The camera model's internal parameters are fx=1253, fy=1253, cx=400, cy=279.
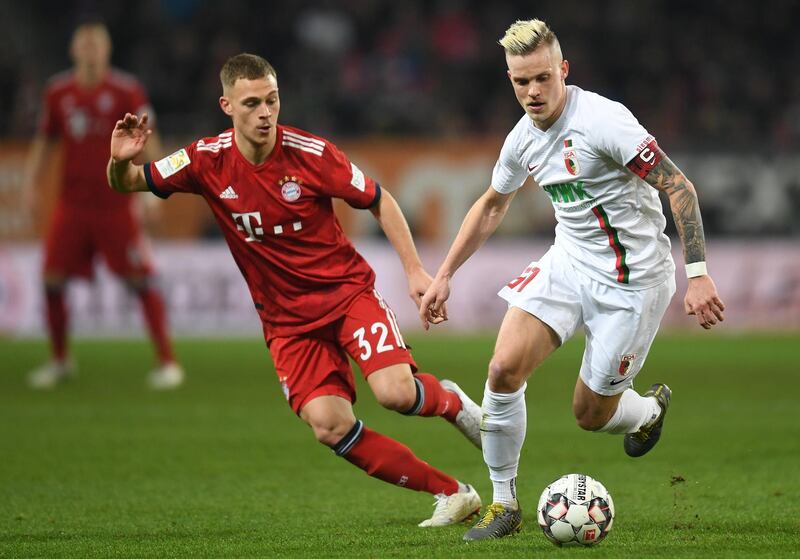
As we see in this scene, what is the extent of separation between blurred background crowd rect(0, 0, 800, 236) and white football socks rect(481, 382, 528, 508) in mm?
11864

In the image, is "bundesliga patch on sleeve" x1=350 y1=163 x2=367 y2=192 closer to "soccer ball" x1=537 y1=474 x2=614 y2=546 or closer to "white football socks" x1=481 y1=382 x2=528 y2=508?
"white football socks" x1=481 y1=382 x2=528 y2=508

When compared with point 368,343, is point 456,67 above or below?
above

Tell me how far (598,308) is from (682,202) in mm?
738

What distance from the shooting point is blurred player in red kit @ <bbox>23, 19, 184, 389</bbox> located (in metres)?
10.8

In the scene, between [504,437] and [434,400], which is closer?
[504,437]

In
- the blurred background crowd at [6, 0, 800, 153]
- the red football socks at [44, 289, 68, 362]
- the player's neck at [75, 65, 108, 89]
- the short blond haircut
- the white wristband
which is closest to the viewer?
the white wristband

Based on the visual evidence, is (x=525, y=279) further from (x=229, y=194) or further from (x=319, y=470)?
(x=319, y=470)

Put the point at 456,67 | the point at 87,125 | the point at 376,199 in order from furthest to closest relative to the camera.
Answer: the point at 456,67
the point at 87,125
the point at 376,199

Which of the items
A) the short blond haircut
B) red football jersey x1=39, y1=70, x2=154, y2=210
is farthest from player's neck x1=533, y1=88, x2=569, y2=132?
red football jersey x1=39, y1=70, x2=154, y2=210

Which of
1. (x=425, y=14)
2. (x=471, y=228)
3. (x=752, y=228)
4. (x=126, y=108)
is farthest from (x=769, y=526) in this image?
(x=425, y=14)

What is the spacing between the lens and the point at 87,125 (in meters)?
10.9

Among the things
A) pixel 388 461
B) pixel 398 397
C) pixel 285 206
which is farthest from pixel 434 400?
pixel 285 206

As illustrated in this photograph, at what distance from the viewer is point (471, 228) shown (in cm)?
573

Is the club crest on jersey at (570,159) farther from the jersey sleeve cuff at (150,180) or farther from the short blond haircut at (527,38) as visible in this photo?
the jersey sleeve cuff at (150,180)
